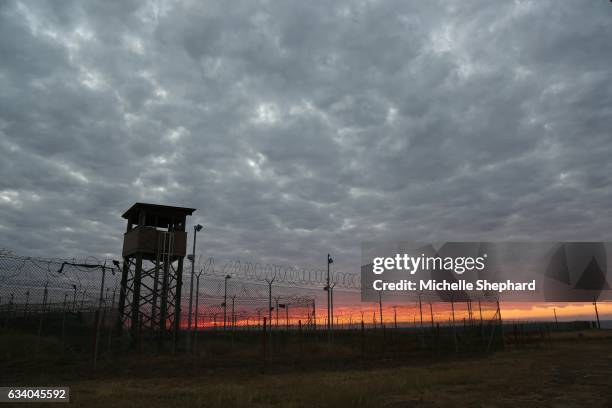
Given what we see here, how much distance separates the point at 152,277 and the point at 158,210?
4.43 m

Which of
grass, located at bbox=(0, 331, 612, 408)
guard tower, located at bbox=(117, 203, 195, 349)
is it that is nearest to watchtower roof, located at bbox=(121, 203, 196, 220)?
guard tower, located at bbox=(117, 203, 195, 349)

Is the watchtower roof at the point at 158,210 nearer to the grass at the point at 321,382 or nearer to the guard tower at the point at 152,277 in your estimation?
the guard tower at the point at 152,277

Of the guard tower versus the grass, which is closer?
the grass

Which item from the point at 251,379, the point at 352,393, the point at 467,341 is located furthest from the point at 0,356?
the point at 467,341

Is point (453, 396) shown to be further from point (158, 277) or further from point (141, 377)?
point (158, 277)

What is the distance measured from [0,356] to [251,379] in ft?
40.9

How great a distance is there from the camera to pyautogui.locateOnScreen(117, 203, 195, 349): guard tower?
26531 mm

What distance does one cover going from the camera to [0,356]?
67.0ft

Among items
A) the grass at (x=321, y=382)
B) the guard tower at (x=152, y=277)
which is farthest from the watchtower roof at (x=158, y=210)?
the grass at (x=321, y=382)

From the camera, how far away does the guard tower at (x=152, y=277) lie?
26.5 meters

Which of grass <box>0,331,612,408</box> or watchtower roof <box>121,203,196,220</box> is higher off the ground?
watchtower roof <box>121,203,196,220</box>

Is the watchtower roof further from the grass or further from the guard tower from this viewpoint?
the grass

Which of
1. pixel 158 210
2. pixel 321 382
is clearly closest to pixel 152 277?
pixel 158 210

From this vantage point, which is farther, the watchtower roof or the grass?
the watchtower roof
